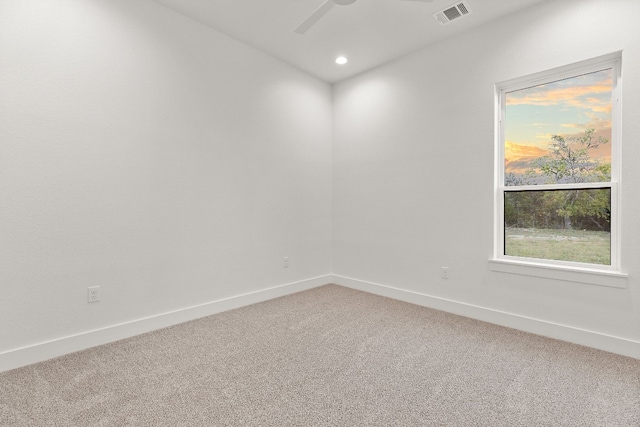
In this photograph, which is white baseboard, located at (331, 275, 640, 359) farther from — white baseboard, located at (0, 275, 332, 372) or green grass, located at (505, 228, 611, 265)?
white baseboard, located at (0, 275, 332, 372)

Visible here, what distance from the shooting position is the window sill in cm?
234

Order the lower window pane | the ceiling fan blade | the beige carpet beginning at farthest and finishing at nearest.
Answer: the lower window pane → the ceiling fan blade → the beige carpet

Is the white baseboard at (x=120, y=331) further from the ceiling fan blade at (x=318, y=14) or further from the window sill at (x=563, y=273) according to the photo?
the ceiling fan blade at (x=318, y=14)

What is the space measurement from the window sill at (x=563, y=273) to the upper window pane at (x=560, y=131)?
74 cm

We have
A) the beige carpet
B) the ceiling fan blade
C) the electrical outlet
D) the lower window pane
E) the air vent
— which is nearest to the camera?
the beige carpet

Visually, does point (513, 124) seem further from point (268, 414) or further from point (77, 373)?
point (77, 373)

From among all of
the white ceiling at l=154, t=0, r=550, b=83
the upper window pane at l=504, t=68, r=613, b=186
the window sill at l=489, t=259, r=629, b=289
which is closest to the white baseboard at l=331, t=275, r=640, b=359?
the window sill at l=489, t=259, r=629, b=289

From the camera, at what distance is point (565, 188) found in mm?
2645

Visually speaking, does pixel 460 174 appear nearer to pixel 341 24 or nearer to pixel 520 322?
A: pixel 520 322

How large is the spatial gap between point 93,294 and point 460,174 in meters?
3.43

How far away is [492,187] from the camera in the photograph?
9.69ft

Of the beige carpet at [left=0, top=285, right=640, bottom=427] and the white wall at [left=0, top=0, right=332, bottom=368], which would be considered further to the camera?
the white wall at [left=0, top=0, right=332, bottom=368]

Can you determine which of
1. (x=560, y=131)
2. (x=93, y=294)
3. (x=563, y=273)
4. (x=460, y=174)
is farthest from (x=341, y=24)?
(x=93, y=294)

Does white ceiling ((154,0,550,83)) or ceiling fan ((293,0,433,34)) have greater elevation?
white ceiling ((154,0,550,83))
